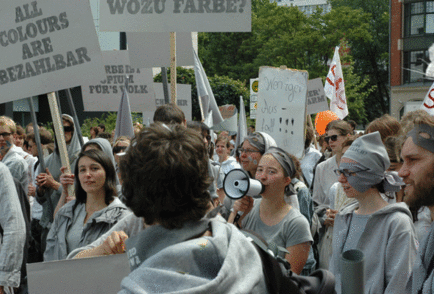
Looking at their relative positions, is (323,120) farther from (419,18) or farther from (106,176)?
(419,18)

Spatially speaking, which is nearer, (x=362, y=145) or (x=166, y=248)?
(x=166, y=248)

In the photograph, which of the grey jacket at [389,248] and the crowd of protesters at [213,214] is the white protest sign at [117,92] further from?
the grey jacket at [389,248]

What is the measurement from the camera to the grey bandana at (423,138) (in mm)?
2723

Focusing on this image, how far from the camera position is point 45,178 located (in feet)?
16.6

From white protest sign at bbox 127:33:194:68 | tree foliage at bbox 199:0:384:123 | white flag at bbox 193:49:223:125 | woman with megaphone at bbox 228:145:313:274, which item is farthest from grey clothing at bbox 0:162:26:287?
tree foliage at bbox 199:0:384:123

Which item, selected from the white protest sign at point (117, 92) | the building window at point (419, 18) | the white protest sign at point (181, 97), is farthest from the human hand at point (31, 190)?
the building window at point (419, 18)

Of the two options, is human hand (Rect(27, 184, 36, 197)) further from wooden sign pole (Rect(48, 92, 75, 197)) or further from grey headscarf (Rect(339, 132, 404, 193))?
grey headscarf (Rect(339, 132, 404, 193))

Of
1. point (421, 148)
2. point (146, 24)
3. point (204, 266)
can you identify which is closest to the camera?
point (204, 266)

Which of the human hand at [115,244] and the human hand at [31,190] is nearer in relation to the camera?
the human hand at [115,244]

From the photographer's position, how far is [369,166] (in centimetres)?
352

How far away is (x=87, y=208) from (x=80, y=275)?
148 cm

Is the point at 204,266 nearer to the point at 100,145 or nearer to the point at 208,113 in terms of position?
the point at 100,145

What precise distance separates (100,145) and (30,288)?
1684mm

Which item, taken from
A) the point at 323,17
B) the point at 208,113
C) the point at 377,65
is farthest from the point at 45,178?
the point at 377,65
